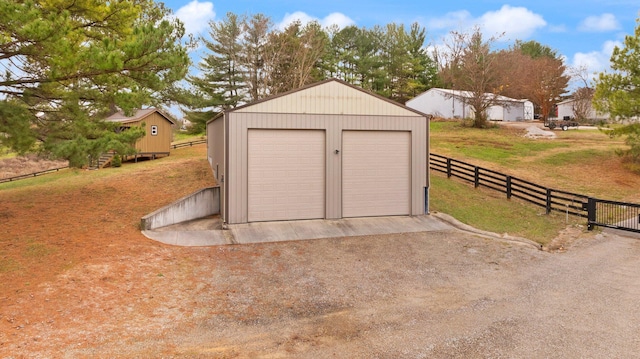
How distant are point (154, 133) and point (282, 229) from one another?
1691 centimetres

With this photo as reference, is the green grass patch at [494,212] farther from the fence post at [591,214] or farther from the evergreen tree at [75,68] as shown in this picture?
the evergreen tree at [75,68]

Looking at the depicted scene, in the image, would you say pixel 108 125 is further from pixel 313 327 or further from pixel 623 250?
pixel 623 250

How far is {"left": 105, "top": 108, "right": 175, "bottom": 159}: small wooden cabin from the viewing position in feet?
83.7

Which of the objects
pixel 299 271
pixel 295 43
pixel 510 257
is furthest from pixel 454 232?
pixel 295 43

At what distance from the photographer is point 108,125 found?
1374 centimetres

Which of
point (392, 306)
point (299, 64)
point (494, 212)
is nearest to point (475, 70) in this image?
point (299, 64)

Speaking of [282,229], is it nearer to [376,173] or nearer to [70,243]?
[376,173]

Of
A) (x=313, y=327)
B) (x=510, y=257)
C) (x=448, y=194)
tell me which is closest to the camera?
(x=313, y=327)

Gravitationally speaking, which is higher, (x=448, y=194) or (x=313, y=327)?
(x=448, y=194)

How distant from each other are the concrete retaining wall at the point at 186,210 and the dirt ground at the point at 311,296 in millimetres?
536

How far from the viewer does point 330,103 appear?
45.8 ft

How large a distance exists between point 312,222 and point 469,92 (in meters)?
33.4

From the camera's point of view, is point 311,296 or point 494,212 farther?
point 494,212

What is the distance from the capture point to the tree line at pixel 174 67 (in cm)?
1112
